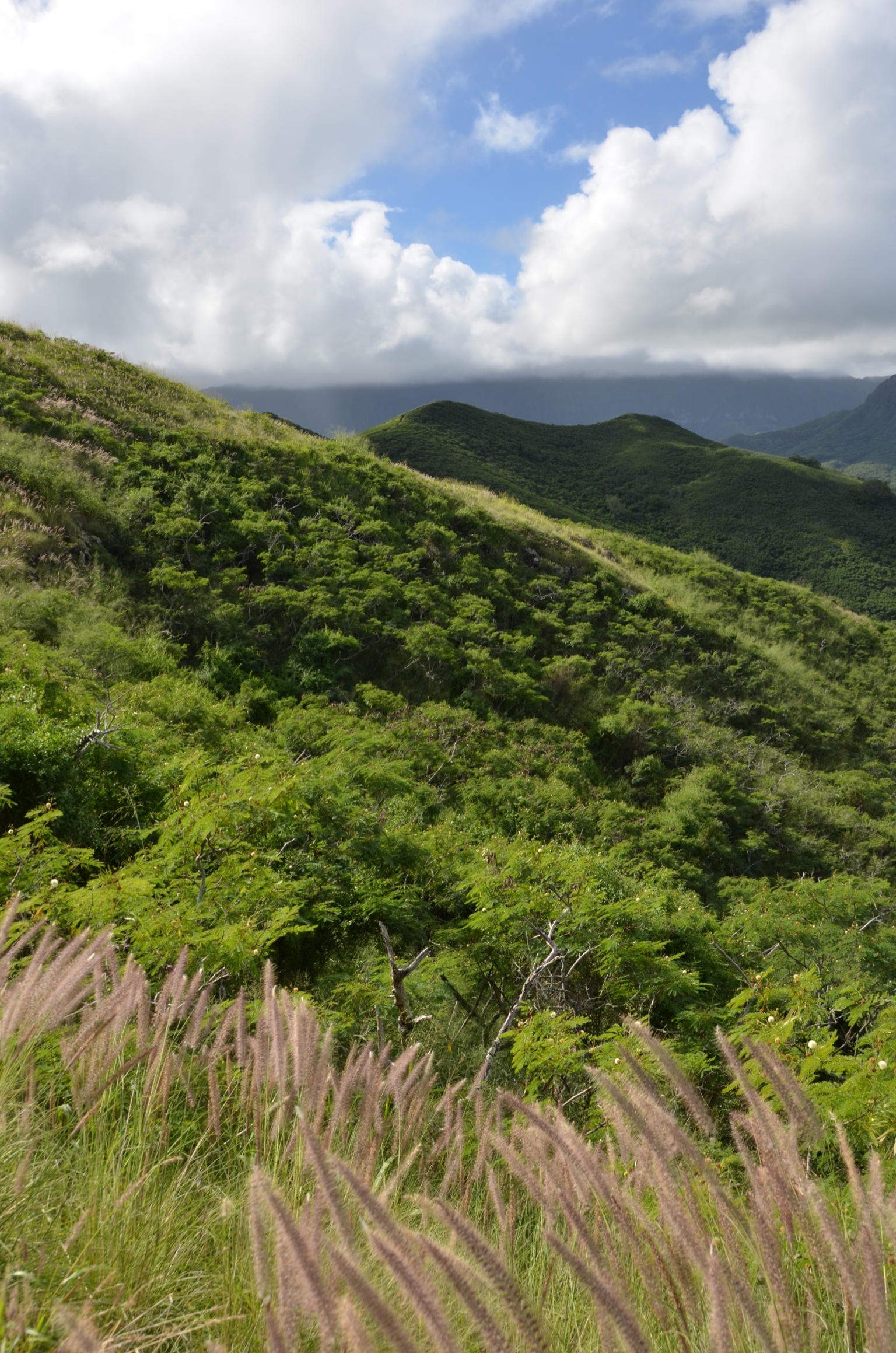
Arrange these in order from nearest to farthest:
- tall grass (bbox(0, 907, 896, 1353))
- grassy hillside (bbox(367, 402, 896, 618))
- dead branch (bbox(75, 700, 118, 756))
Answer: tall grass (bbox(0, 907, 896, 1353)) < dead branch (bbox(75, 700, 118, 756)) < grassy hillside (bbox(367, 402, 896, 618))

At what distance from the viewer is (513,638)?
1558cm

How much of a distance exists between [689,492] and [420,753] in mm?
65744

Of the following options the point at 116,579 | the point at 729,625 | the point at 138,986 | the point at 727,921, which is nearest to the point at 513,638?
the point at 116,579

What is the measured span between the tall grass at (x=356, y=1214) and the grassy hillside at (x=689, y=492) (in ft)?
152

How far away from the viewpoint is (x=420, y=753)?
1047 cm

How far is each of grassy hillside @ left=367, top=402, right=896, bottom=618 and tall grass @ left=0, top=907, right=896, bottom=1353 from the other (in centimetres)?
4648

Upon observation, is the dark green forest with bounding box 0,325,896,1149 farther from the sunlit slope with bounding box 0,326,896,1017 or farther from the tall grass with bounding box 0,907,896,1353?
the tall grass with bounding box 0,907,896,1353

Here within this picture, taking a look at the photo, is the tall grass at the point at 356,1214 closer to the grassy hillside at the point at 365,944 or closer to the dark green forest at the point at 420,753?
the grassy hillside at the point at 365,944

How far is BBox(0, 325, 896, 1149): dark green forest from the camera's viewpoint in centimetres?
389

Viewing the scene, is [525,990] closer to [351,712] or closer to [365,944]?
[365,944]

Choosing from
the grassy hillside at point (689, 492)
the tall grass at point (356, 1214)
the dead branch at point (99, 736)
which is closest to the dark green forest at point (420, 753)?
the dead branch at point (99, 736)

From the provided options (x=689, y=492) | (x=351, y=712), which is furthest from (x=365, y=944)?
(x=689, y=492)

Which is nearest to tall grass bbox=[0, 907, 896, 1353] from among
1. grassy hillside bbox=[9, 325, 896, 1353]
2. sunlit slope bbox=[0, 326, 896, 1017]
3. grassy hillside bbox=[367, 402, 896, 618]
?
grassy hillside bbox=[9, 325, 896, 1353]

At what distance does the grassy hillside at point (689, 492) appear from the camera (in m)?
55.4
